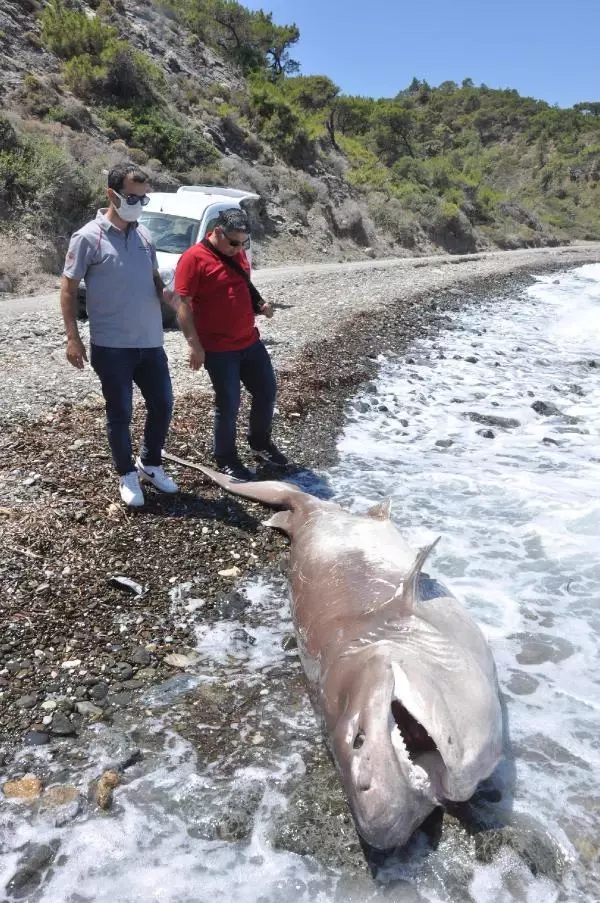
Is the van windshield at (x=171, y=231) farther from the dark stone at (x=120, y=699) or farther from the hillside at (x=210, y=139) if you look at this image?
the dark stone at (x=120, y=699)

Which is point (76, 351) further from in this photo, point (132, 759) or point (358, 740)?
point (358, 740)

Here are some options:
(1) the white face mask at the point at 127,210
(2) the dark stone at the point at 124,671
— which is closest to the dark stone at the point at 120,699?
(2) the dark stone at the point at 124,671

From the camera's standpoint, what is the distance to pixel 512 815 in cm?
295

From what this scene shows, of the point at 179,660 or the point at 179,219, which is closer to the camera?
the point at 179,660

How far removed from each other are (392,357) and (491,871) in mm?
8356

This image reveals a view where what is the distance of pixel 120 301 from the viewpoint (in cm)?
456

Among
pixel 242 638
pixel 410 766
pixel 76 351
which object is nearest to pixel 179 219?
pixel 76 351

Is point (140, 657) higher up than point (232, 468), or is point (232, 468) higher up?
point (232, 468)

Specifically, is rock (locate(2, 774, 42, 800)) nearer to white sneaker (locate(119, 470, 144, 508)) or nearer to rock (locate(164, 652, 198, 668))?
rock (locate(164, 652, 198, 668))

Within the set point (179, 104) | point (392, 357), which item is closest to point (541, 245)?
point (179, 104)

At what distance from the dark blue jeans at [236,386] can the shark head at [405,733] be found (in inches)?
117

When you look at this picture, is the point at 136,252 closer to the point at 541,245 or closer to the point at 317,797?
the point at 317,797

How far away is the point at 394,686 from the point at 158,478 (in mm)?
3339

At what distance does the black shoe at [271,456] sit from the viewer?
636 centimetres
